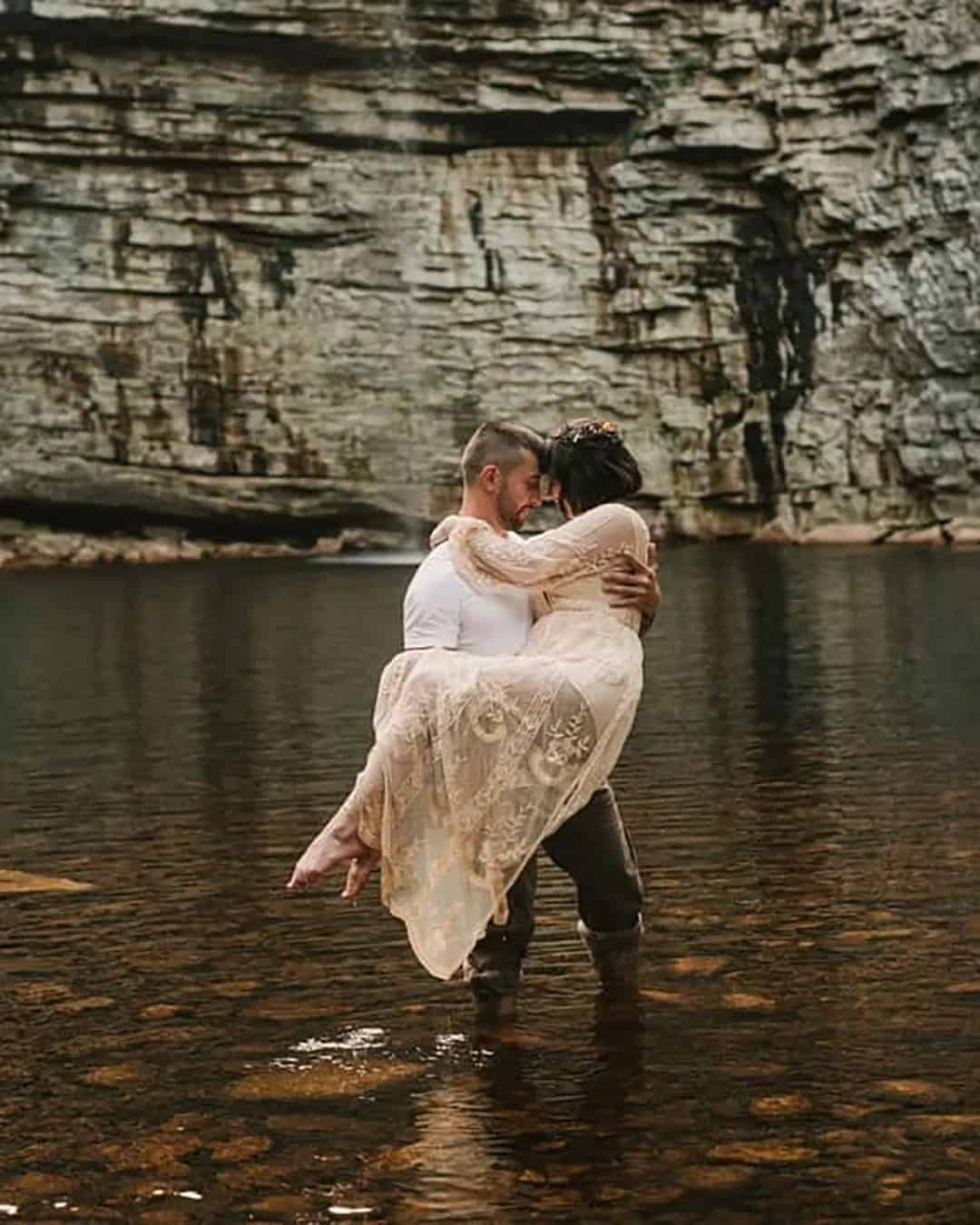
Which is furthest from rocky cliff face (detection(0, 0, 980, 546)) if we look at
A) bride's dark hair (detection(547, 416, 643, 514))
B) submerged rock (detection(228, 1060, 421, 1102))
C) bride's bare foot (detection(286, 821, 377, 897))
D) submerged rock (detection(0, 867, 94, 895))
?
submerged rock (detection(228, 1060, 421, 1102))

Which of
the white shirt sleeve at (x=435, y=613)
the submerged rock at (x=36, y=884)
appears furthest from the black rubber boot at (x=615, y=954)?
the submerged rock at (x=36, y=884)

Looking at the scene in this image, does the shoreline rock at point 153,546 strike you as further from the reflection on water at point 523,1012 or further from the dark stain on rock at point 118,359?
the reflection on water at point 523,1012

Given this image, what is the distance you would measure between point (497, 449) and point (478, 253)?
51.7m

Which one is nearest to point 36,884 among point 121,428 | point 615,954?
point 615,954

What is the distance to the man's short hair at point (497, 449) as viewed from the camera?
308 inches

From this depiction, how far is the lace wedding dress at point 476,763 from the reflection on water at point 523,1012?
0.48 meters

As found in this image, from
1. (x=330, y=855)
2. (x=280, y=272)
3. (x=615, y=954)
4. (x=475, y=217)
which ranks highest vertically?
(x=475, y=217)

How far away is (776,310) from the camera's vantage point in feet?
193

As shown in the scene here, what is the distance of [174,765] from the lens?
15.8 m

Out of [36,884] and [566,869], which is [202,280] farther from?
[566,869]

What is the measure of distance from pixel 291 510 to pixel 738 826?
46984 mm

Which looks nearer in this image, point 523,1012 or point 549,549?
point 549,549

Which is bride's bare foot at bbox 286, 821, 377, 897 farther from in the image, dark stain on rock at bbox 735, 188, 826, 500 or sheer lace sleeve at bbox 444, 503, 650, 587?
dark stain on rock at bbox 735, 188, 826, 500

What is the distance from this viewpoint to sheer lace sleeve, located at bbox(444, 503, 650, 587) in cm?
762
